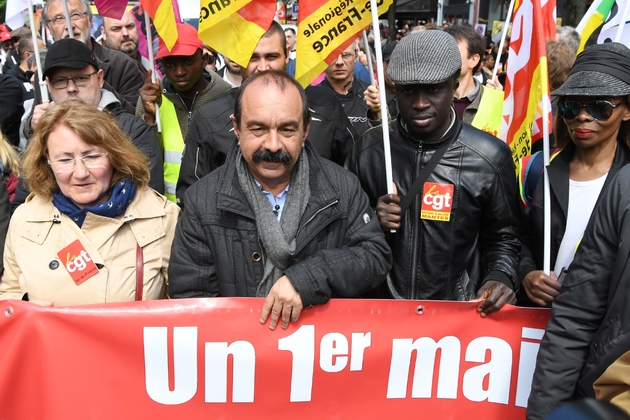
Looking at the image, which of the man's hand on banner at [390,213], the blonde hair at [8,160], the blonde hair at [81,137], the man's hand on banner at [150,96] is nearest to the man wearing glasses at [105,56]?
the man's hand on banner at [150,96]

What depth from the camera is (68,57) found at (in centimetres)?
377

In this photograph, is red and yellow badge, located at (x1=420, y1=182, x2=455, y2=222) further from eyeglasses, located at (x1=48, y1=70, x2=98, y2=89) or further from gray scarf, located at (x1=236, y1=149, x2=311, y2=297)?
eyeglasses, located at (x1=48, y1=70, x2=98, y2=89)

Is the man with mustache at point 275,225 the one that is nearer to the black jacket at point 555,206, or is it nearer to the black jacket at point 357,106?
the black jacket at point 555,206

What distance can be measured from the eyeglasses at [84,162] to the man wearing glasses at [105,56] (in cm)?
285

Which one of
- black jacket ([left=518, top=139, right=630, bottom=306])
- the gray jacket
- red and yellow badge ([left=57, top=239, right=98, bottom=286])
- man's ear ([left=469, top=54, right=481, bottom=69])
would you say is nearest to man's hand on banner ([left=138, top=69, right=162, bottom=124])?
red and yellow badge ([left=57, top=239, right=98, bottom=286])

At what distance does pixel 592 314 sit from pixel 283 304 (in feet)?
3.57

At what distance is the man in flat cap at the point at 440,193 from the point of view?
9.05ft

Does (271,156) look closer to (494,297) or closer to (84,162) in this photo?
(84,162)

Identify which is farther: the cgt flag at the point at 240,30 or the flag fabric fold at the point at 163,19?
Answer: the flag fabric fold at the point at 163,19

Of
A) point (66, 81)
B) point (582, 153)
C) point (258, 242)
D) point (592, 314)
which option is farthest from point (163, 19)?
point (592, 314)

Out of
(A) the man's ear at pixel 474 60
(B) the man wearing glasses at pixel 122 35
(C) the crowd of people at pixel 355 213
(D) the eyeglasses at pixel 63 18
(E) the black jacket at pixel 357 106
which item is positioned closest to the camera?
(C) the crowd of people at pixel 355 213

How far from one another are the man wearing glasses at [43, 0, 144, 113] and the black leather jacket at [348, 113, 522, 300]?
3417 millimetres

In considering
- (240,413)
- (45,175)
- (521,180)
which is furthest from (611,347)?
A: (45,175)

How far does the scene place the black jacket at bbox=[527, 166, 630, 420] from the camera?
2025 mm
